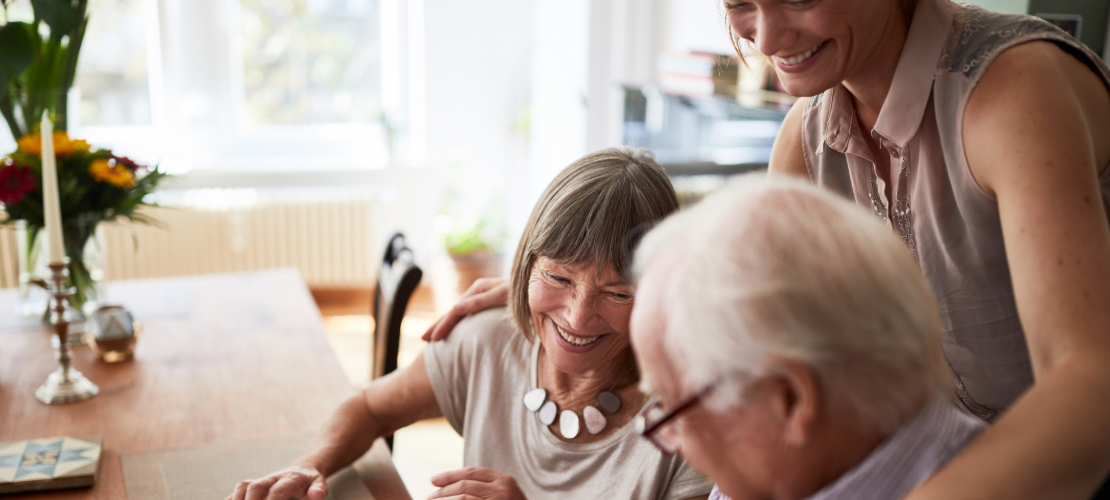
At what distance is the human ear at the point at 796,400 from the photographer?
62 centimetres

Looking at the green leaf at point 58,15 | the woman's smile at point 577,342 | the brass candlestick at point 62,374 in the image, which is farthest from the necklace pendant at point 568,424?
the green leaf at point 58,15

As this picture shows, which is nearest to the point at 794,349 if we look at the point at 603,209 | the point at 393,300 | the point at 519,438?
the point at 603,209

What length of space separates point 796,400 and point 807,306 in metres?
0.08

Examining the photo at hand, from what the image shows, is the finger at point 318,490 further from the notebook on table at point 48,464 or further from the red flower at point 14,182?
the red flower at point 14,182

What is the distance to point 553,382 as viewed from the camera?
4.53ft

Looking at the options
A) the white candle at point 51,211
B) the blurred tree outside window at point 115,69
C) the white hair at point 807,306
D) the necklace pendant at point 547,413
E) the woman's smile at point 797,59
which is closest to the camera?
the white hair at point 807,306

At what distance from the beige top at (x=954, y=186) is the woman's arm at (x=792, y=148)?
13 centimetres

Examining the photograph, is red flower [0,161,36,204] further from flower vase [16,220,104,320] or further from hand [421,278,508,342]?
hand [421,278,508,342]

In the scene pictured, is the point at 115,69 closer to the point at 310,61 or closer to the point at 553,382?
the point at 310,61

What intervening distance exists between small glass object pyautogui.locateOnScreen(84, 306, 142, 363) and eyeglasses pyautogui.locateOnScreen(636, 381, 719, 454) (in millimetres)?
1510

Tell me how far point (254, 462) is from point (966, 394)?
108 cm

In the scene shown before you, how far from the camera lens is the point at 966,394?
Result: 1.13 meters

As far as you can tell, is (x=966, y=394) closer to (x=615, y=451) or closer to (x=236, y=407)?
(x=615, y=451)

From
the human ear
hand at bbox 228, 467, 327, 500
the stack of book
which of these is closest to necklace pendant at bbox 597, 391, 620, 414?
hand at bbox 228, 467, 327, 500
